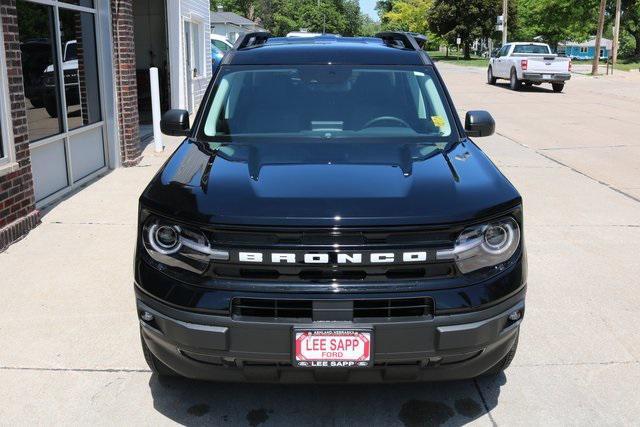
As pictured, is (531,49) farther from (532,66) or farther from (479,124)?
(479,124)

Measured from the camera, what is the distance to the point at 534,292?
195 inches

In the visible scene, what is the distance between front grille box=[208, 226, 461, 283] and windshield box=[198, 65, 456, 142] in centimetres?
127

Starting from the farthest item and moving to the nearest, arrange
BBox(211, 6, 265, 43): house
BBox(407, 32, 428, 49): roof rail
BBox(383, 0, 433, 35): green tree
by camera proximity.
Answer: BBox(383, 0, 433, 35): green tree < BBox(211, 6, 265, 43): house < BBox(407, 32, 428, 49): roof rail

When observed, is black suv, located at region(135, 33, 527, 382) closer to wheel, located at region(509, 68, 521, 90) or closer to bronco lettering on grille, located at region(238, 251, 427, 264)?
bronco lettering on grille, located at region(238, 251, 427, 264)

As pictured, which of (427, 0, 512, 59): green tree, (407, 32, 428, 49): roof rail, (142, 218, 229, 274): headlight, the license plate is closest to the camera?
the license plate

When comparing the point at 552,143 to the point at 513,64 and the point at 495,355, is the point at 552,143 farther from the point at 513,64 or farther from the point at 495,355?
the point at 513,64

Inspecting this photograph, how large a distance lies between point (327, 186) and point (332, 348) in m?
0.73

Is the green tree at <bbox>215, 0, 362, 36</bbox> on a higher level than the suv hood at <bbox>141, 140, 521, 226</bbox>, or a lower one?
higher

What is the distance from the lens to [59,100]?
7.79 meters

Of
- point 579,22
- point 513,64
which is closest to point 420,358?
point 513,64

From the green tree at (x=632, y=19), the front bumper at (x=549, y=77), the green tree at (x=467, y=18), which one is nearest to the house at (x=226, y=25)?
the green tree at (x=467, y=18)

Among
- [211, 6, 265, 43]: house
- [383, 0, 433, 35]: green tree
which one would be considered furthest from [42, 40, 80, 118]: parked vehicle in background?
[383, 0, 433, 35]: green tree

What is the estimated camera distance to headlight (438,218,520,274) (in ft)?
9.26

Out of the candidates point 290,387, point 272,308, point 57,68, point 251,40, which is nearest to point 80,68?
point 57,68
